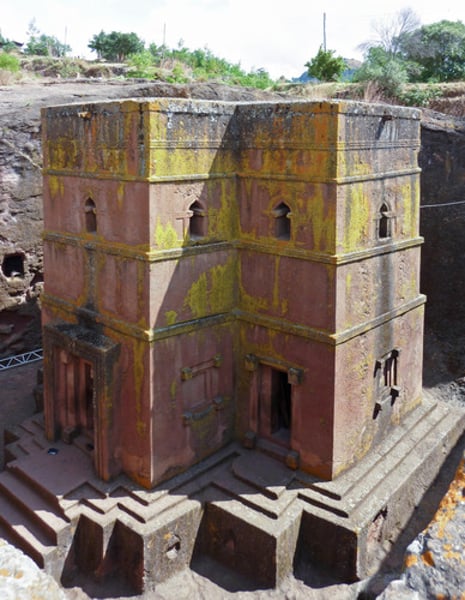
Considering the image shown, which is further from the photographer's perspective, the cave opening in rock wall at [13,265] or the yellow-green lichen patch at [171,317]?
the cave opening in rock wall at [13,265]

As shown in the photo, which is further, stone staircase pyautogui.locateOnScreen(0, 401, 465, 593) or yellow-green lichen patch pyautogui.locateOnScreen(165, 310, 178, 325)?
yellow-green lichen patch pyautogui.locateOnScreen(165, 310, 178, 325)

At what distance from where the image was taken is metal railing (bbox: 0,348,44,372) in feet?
51.1

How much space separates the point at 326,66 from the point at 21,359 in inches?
A: 677

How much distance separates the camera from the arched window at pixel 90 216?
10.2 meters

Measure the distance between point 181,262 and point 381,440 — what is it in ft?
15.4

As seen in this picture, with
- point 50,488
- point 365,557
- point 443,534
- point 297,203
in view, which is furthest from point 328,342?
point 443,534

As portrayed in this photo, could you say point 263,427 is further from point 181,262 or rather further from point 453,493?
point 453,493

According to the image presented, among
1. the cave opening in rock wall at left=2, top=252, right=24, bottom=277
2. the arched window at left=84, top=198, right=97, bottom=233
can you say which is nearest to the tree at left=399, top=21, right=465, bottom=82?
the cave opening in rock wall at left=2, top=252, right=24, bottom=277

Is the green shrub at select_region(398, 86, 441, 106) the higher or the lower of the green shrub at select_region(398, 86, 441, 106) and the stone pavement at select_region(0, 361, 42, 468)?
the higher

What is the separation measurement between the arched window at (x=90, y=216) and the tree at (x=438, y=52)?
18694 mm

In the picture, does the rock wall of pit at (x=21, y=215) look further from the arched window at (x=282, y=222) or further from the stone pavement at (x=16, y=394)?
the arched window at (x=282, y=222)

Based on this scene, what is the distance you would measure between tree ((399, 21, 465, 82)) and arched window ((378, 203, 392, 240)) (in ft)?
54.3

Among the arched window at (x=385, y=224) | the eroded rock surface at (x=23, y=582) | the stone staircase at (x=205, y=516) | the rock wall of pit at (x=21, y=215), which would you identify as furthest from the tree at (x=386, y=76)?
the eroded rock surface at (x=23, y=582)

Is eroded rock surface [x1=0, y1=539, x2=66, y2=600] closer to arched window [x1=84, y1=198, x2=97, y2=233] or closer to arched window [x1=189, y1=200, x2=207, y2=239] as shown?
arched window [x1=189, y1=200, x2=207, y2=239]
